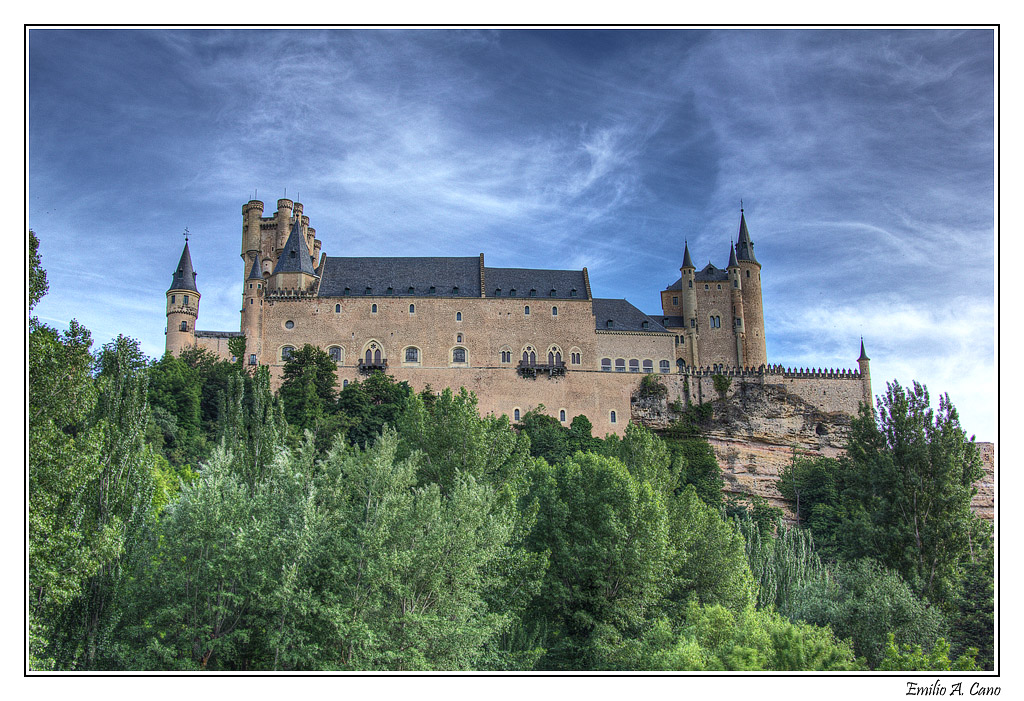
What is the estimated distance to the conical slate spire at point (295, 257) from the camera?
56938mm

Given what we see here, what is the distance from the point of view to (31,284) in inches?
643

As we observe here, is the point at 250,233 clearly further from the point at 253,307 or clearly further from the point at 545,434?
the point at 545,434

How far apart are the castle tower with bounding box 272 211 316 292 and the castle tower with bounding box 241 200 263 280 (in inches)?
88.7

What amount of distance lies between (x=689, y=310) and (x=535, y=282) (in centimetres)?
1111

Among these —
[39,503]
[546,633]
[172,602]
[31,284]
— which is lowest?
[546,633]

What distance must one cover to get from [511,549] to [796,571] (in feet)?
40.6

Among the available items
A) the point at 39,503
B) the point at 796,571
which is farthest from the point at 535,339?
the point at 39,503

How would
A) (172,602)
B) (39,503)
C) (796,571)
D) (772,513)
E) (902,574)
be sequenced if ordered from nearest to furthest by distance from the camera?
1. (39,503)
2. (172,602)
3. (902,574)
4. (796,571)
5. (772,513)

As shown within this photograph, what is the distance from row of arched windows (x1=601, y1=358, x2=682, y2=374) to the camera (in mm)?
57175

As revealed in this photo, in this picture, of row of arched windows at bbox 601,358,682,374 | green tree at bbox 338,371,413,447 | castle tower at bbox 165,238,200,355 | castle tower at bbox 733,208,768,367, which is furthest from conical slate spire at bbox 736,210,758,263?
castle tower at bbox 165,238,200,355

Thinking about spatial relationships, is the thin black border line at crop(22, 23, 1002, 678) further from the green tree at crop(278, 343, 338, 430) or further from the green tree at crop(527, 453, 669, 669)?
the green tree at crop(278, 343, 338, 430)

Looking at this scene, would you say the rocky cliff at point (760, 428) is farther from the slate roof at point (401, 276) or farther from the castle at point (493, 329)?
the slate roof at point (401, 276)

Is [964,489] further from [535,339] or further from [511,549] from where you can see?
[535,339]
